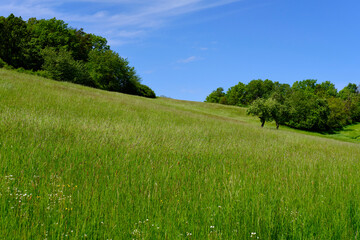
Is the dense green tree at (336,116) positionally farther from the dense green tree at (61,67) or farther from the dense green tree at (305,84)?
the dense green tree at (61,67)

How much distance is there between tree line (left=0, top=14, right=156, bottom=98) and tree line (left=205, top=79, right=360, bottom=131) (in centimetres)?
3693

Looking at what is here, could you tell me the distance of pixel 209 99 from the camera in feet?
419

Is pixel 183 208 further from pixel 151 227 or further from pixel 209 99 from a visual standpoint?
pixel 209 99

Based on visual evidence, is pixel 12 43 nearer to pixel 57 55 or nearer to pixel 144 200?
pixel 57 55

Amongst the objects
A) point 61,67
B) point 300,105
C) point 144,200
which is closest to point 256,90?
point 300,105

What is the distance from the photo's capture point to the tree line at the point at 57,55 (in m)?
50.4

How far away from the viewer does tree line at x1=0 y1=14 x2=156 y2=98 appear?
165 feet

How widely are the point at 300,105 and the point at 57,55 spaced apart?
6114 centimetres

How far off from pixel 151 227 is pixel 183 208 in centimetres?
51

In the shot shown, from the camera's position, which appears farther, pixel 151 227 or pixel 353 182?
pixel 353 182

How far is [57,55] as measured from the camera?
49.4 metres

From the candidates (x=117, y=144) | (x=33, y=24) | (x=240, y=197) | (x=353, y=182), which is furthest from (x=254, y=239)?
(x=33, y=24)

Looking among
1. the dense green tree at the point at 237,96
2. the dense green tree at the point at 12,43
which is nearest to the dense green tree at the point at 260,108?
the dense green tree at the point at 12,43

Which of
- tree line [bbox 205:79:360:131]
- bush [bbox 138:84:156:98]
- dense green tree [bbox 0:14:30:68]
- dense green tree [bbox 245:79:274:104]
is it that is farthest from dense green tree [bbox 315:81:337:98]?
dense green tree [bbox 0:14:30:68]
